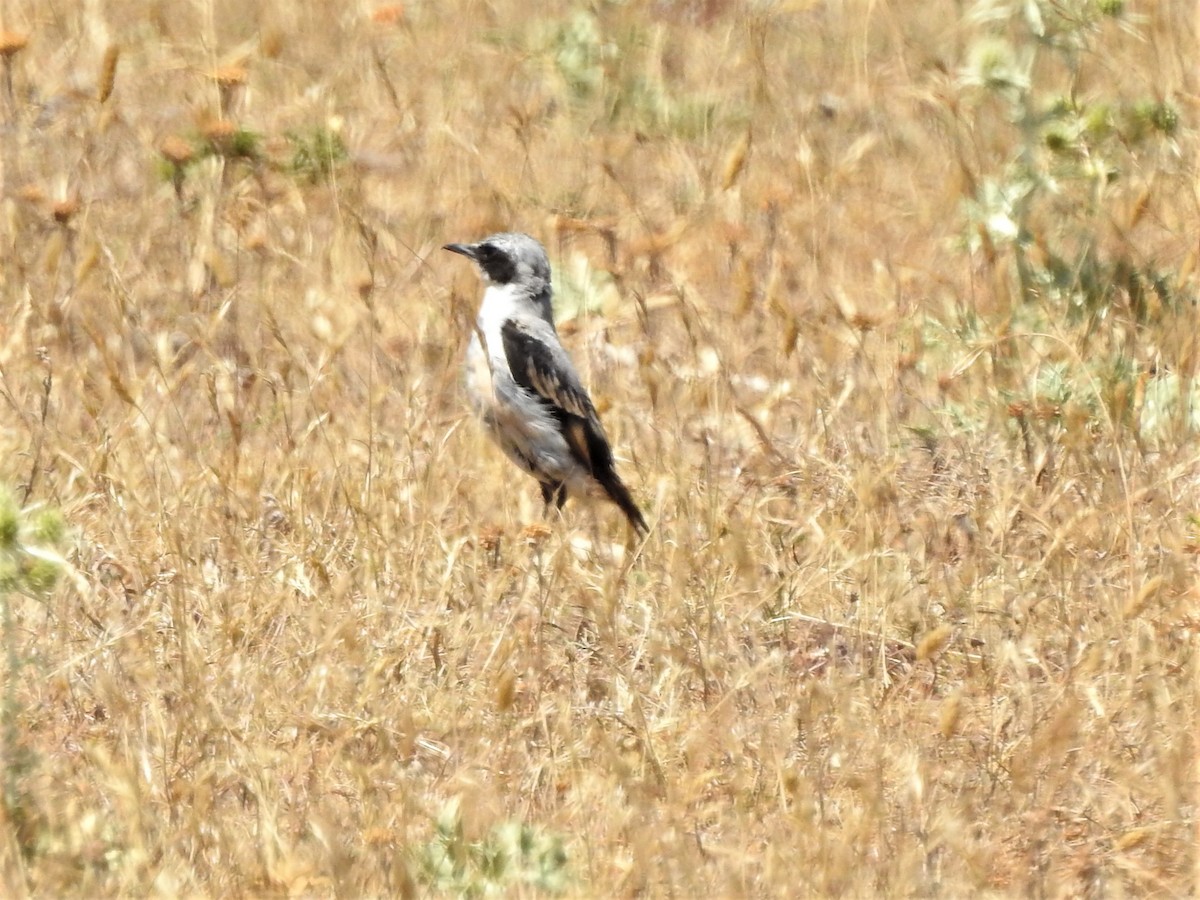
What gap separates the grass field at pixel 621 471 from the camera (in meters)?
3.99

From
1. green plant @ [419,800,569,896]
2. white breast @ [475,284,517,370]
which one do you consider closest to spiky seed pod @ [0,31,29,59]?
white breast @ [475,284,517,370]

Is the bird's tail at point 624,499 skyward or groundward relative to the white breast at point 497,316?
groundward

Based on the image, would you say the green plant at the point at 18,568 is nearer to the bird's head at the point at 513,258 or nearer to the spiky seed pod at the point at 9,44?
the spiky seed pod at the point at 9,44

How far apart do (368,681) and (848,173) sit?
4475 mm

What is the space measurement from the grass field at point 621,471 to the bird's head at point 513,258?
297 millimetres

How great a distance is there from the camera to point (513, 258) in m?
6.93

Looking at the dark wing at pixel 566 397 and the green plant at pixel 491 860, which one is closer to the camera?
the green plant at pixel 491 860

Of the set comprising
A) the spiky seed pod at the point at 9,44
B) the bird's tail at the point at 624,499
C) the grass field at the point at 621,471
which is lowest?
the bird's tail at the point at 624,499

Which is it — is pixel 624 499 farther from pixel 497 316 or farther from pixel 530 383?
pixel 497 316

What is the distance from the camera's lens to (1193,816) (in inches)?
162

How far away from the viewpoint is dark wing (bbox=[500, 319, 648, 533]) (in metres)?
6.26

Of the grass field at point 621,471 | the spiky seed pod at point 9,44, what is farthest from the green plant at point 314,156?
the spiky seed pod at point 9,44

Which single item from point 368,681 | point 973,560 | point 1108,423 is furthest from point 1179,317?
point 368,681

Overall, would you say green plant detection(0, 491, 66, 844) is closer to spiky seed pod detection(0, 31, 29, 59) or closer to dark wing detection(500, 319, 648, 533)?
dark wing detection(500, 319, 648, 533)
